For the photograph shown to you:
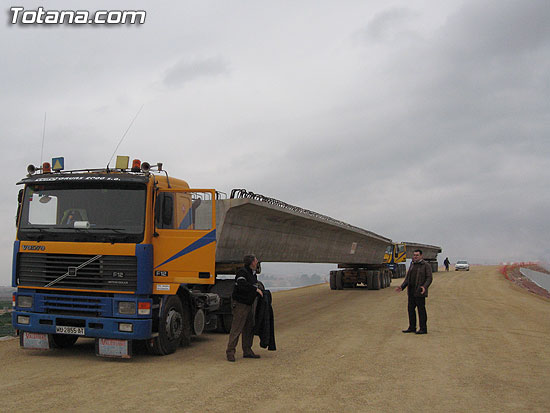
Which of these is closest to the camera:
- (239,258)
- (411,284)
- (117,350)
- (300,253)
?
(117,350)

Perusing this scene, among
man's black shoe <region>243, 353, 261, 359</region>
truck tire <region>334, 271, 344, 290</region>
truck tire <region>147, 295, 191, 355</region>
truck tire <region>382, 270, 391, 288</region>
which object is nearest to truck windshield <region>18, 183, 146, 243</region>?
truck tire <region>147, 295, 191, 355</region>

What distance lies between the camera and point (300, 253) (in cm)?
1972

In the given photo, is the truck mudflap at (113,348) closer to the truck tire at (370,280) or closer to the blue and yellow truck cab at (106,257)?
the blue and yellow truck cab at (106,257)

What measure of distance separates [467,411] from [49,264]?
679cm

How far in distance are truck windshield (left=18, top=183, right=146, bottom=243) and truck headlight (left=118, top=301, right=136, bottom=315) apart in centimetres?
102

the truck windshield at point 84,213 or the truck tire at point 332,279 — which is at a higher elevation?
the truck windshield at point 84,213

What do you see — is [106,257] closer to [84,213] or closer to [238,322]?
[84,213]

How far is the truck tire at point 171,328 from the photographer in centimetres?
879

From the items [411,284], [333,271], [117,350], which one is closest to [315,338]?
[411,284]

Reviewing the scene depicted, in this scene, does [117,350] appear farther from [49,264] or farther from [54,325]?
[49,264]

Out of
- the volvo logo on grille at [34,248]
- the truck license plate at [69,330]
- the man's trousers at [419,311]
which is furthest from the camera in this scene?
the man's trousers at [419,311]

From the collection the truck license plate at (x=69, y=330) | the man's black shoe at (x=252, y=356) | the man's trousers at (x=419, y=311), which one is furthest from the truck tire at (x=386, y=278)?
the truck license plate at (x=69, y=330)

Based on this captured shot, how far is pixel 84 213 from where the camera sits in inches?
337

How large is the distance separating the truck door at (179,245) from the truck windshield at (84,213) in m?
0.40
